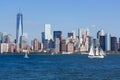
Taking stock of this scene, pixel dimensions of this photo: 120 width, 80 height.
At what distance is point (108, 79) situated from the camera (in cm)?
7694

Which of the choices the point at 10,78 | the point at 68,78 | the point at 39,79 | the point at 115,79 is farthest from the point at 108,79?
the point at 10,78

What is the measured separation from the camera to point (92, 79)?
254ft

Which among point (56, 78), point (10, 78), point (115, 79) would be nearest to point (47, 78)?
point (56, 78)

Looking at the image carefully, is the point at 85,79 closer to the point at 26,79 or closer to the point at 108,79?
the point at 108,79

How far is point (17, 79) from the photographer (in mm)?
78250

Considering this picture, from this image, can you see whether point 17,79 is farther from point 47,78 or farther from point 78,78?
point 78,78

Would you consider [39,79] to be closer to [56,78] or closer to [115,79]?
[56,78]

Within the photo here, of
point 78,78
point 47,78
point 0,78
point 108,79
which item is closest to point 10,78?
point 0,78

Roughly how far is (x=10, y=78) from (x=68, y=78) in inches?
414

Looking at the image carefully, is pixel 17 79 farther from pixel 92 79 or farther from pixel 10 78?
pixel 92 79

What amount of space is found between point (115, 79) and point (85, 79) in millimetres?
5162

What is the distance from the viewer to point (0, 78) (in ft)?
263

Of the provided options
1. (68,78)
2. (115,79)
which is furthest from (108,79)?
(68,78)

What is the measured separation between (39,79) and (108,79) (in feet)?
39.4
